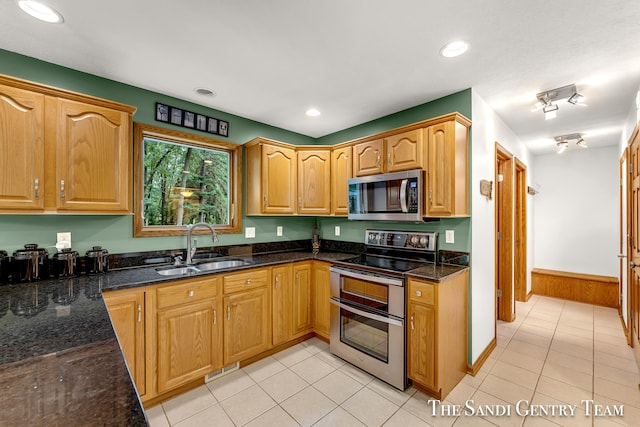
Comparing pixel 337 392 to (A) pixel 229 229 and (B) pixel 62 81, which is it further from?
(B) pixel 62 81

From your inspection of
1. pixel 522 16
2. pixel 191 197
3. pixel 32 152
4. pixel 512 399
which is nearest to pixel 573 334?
pixel 512 399

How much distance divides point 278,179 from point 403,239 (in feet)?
4.89

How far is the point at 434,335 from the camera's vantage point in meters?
1.98

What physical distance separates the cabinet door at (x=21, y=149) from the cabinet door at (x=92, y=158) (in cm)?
9

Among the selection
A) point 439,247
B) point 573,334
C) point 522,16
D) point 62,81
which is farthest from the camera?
point 573,334

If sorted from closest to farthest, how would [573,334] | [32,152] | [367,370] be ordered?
[32,152] < [367,370] < [573,334]

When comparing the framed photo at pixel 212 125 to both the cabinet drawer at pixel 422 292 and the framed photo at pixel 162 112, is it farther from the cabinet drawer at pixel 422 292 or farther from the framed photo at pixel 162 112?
the cabinet drawer at pixel 422 292

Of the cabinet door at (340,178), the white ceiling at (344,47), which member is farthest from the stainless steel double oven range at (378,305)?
the white ceiling at (344,47)

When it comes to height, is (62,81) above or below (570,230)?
above

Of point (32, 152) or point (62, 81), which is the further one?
point (62, 81)

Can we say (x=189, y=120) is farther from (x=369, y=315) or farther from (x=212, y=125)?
(x=369, y=315)

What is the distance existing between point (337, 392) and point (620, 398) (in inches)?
83.8

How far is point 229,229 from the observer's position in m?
2.95

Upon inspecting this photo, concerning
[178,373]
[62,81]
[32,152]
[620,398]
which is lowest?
[620,398]
